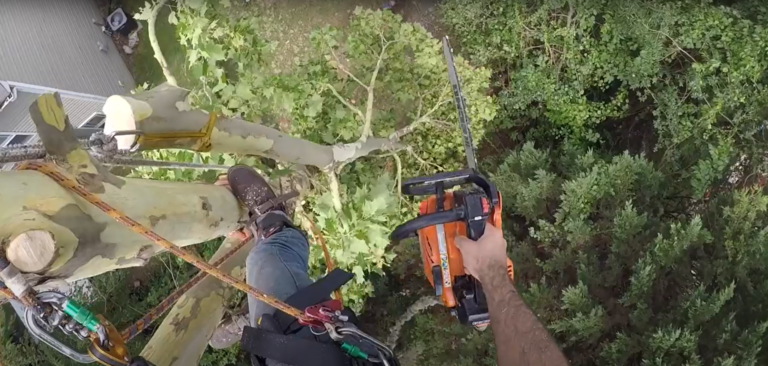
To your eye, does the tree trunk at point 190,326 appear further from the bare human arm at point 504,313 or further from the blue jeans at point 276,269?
the bare human arm at point 504,313

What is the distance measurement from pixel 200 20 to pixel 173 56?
6.66 ft

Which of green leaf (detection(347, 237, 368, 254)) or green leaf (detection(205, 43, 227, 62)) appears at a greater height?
green leaf (detection(205, 43, 227, 62))

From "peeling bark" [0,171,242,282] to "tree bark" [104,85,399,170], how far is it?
186 millimetres

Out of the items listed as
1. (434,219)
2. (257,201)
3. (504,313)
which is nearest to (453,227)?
(434,219)

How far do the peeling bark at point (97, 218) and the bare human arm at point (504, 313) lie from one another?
98 cm

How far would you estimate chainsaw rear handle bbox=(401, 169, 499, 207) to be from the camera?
196 centimetres

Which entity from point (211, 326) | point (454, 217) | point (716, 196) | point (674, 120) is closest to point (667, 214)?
point (716, 196)

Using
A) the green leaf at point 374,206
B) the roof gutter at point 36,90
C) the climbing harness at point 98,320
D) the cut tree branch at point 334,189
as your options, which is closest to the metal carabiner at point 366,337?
the climbing harness at point 98,320

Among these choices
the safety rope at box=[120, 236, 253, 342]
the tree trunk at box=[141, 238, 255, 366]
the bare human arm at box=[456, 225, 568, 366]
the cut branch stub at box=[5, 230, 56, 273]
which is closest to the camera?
the cut branch stub at box=[5, 230, 56, 273]

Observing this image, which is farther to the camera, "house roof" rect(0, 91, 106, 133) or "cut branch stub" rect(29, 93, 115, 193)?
"house roof" rect(0, 91, 106, 133)

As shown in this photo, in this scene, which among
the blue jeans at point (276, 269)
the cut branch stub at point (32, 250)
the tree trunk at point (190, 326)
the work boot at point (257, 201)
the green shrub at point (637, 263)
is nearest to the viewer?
the cut branch stub at point (32, 250)

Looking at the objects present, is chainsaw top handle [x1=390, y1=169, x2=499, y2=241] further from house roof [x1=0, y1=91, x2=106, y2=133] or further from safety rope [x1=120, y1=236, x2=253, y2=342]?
house roof [x1=0, y1=91, x2=106, y2=133]

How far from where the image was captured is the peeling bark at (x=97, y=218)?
1241 millimetres

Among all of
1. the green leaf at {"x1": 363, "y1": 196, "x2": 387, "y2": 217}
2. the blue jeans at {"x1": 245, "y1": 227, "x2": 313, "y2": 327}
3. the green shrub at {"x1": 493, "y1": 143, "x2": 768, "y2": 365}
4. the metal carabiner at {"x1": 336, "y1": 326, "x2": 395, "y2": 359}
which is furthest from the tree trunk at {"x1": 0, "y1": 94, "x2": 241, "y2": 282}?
the green shrub at {"x1": 493, "y1": 143, "x2": 768, "y2": 365}
